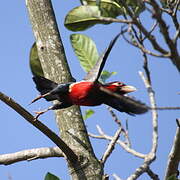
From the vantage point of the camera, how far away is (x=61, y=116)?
7.73ft

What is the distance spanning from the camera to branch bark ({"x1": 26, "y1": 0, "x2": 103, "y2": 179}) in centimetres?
221

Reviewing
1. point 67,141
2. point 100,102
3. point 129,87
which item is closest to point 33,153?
point 67,141

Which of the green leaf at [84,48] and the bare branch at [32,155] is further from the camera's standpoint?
the green leaf at [84,48]

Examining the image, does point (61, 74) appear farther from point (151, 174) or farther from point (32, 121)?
point (151, 174)

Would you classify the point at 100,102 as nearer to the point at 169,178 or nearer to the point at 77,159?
the point at 77,159

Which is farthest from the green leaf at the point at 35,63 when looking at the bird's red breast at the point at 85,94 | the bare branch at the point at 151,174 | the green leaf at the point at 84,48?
the bare branch at the point at 151,174

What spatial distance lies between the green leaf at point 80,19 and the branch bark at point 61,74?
0.09m

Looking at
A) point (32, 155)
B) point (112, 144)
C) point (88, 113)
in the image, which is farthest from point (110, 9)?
point (88, 113)

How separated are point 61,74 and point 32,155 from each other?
0.46 metres

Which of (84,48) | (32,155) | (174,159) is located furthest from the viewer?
(84,48)

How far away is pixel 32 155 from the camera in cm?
225

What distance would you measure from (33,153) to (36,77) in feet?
1.58

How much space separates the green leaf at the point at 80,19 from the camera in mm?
2387

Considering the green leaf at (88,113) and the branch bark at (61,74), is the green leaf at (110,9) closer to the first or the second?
the branch bark at (61,74)
